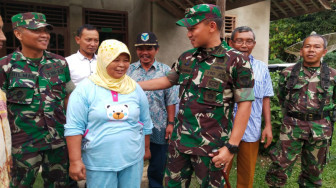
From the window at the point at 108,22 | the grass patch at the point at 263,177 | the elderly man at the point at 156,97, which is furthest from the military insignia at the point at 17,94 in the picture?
the window at the point at 108,22

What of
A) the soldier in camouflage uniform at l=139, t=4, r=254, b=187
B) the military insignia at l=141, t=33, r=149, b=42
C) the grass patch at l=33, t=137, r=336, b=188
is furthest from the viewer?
the grass patch at l=33, t=137, r=336, b=188

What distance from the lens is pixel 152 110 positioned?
309 centimetres

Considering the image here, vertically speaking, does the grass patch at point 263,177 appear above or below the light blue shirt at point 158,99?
below

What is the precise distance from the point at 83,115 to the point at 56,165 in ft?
2.79

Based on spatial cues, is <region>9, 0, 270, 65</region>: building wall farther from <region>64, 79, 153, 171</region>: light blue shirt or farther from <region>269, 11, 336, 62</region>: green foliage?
<region>269, 11, 336, 62</region>: green foliage

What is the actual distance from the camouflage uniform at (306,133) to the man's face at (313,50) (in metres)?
0.10

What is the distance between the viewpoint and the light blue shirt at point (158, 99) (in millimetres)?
3080

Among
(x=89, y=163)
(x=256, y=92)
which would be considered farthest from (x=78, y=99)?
(x=256, y=92)

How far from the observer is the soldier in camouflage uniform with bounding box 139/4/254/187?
2.00 m

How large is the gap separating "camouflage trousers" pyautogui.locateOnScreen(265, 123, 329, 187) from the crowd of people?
0.01 metres

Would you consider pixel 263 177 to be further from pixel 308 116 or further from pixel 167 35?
pixel 167 35

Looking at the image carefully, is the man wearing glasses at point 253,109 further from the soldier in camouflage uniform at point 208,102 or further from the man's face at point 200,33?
the man's face at point 200,33

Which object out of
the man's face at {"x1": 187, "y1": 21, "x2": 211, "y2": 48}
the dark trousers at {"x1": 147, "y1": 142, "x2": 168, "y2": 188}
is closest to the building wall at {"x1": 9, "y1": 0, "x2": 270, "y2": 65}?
the dark trousers at {"x1": 147, "y1": 142, "x2": 168, "y2": 188}

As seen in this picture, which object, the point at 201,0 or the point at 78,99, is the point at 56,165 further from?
the point at 201,0
